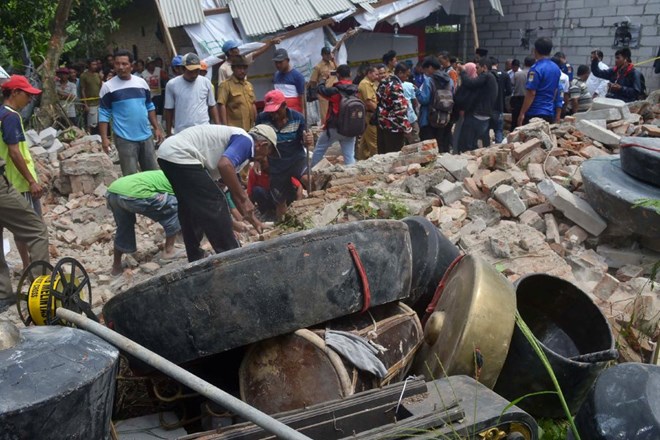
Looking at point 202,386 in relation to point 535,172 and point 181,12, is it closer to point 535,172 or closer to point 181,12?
point 535,172

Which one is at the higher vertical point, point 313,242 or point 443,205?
point 313,242

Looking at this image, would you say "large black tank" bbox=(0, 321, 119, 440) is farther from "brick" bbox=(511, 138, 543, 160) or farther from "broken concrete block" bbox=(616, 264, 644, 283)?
"brick" bbox=(511, 138, 543, 160)

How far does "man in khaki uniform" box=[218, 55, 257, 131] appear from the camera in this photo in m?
7.85

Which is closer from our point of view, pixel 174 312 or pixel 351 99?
pixel 174 312

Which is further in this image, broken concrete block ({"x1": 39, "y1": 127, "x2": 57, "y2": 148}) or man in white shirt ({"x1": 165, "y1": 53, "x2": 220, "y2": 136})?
broken concrete block ({"x1": 39, "y1": 127, "x2": 57, "y2": 148})

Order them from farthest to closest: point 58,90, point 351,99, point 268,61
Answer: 1. point 268,61
2. point 58,90
3. point 351,99

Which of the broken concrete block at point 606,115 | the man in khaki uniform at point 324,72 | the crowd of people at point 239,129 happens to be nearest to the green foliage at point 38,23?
the crowd of people at point 239,129

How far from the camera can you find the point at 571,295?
379 cm

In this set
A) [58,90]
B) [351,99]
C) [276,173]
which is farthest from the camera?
[58,90]

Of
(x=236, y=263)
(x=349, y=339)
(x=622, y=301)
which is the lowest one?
(x=622, y=301)

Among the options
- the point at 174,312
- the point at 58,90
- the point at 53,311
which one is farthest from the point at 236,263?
the point at 58,90

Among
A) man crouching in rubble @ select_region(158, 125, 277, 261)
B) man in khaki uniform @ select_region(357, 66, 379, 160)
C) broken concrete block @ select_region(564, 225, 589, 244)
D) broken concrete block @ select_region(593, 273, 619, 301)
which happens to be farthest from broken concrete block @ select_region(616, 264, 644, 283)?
man in khaki uniform @ select_region(357, 66, 379, 160)

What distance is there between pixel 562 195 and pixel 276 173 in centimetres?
292

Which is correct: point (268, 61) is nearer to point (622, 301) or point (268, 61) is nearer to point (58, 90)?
point (58, 90)
